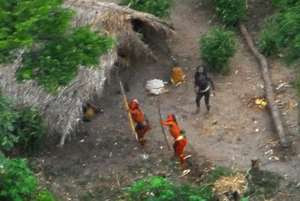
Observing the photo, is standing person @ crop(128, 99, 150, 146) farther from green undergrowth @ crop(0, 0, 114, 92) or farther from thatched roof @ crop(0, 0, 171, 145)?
green undergrowth @ crop(0, 0, 114, 92)

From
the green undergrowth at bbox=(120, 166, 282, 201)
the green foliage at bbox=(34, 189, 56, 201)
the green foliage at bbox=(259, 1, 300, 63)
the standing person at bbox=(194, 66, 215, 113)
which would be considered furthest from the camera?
the standing person at bbox=(194, 66, 215, 113)

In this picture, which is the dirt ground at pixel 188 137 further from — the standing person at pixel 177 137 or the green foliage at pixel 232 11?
the green foliage at pixel 232 11

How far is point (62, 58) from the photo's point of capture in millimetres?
12750

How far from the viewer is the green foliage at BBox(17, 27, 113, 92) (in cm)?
1251

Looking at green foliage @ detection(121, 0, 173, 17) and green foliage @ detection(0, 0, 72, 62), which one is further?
green foliage @ detection(121, 0, 173, 17)

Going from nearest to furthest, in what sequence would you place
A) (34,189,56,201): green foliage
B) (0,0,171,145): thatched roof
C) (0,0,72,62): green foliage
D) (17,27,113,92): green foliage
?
(0,0,72,62): green foliage, (17,27,113,92): green foliage, (34,189,56,201): green foliage, (0,0,171,145): thatched roof

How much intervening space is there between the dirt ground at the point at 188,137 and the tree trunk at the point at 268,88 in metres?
0.14

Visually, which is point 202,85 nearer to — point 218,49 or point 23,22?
point 218,49

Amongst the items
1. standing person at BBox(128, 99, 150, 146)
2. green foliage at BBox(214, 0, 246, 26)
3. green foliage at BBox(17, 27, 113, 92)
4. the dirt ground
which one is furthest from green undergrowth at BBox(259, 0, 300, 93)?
green foliage at BBox(214, 0, 246, 26)

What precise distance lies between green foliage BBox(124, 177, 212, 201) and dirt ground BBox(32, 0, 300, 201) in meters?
1.49

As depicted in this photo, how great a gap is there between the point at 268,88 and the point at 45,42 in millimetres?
7308

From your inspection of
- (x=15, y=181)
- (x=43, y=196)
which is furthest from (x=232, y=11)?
(x=15, y=181)

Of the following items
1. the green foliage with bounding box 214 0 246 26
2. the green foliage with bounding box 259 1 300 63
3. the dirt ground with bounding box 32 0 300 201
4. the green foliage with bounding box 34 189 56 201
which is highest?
the green foliage with bounding box 259 1 300 63

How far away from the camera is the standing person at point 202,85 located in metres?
18.1
